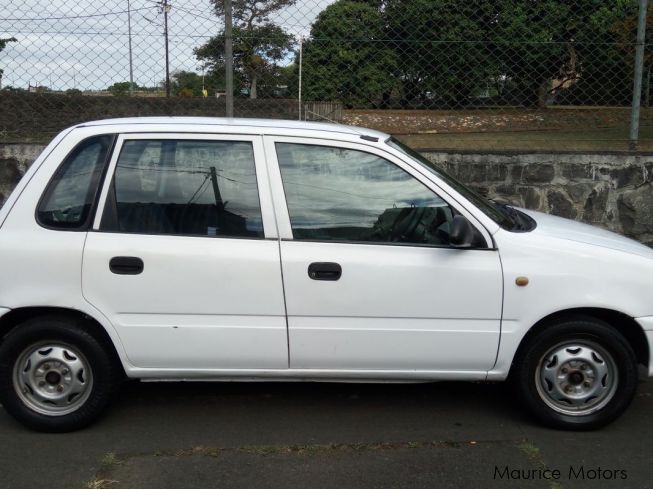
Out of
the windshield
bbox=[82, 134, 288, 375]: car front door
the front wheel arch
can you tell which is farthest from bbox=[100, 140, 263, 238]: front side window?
the front wheel arch

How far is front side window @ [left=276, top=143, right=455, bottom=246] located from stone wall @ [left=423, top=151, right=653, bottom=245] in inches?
141

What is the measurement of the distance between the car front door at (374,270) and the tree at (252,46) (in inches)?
149

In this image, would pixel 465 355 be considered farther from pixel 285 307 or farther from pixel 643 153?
pixel 643 153

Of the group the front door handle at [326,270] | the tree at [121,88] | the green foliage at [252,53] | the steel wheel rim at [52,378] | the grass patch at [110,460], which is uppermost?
the green foliage at [252,53]

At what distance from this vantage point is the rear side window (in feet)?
12.8

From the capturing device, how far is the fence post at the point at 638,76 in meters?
7.13

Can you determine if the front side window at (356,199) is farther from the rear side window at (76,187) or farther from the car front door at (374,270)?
the rear side window at (76,187)

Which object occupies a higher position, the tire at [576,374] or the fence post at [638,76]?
the fence post at [638,76]

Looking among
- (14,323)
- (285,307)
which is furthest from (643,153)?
(14,323)

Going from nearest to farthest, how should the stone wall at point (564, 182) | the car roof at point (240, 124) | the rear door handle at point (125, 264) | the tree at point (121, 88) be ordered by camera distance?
the rear door handle at point (125, 264)
the car roof at point (240, 124)
the stone wall at point (564, 182)
the tree at point (121, 88)

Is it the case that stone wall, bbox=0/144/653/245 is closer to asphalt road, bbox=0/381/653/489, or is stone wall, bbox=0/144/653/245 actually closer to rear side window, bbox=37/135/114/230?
asphalt road, bbox=0/381/653/489

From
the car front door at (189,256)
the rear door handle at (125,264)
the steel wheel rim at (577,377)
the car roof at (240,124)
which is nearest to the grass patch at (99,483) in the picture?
the car front door at (189,256)

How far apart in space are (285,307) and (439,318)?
868 millimetres

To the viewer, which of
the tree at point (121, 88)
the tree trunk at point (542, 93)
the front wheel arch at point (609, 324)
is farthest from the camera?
the tree trunk at point (542, 93)
